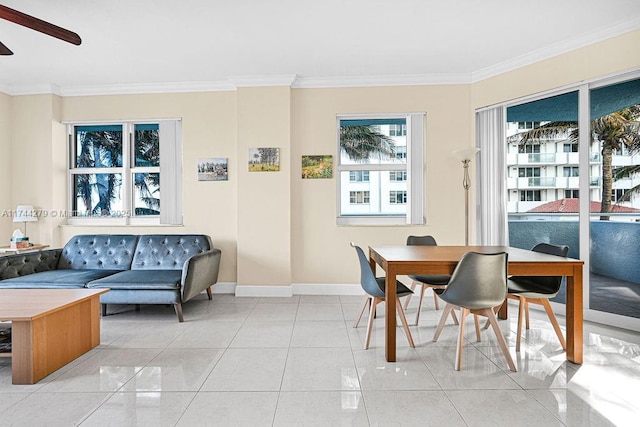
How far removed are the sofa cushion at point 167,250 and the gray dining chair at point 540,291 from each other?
347 centimetres

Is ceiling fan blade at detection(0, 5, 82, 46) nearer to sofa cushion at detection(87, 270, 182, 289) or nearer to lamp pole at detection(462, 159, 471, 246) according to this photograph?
sofa cushion at detection(87, 270, 182, 289)

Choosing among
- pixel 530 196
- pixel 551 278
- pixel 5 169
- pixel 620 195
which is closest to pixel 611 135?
pixel 620 195

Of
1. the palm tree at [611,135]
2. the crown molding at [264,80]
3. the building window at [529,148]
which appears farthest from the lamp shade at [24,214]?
the palm tree at [611,135]

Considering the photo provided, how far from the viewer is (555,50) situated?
151 inches

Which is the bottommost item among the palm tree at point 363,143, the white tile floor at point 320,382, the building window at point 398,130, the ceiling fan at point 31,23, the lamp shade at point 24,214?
the white tile floor at point 320,382

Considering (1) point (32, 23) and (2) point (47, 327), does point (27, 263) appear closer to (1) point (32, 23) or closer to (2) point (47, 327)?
(2) point (47, 327)

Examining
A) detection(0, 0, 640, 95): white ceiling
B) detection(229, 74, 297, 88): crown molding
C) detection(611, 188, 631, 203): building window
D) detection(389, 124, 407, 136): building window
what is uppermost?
detection(0, 0, 640, 95): white ceiling

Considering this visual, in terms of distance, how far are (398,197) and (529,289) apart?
2201mm

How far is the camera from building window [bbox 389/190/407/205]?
192 inches

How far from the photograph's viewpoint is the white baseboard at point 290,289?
15.3 feet

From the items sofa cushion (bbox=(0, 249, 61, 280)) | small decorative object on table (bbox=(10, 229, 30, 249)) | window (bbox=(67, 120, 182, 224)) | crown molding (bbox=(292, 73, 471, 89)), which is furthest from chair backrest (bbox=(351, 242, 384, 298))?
small decorative object on table (bbox=(10, 229, 30, 249))

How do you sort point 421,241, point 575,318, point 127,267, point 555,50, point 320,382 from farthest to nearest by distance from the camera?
point 127,267 < point 421,241 < point 555,50 < point 575,318 < point 320,382

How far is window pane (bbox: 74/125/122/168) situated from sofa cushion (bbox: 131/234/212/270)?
1438 mm

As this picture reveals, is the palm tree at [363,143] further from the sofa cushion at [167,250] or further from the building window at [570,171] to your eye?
the sofa cushion at [167,250]
